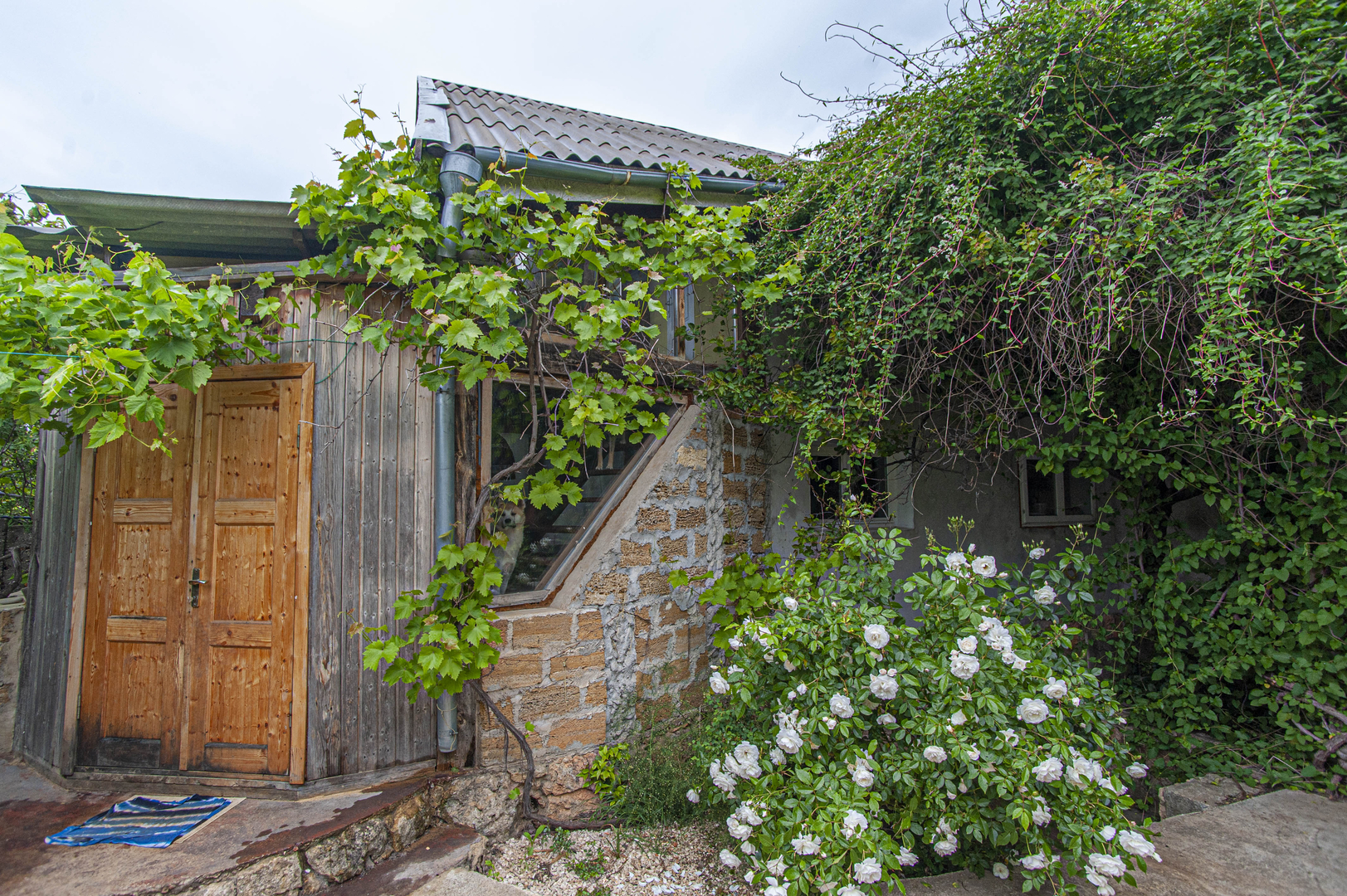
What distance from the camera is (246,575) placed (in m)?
2.99

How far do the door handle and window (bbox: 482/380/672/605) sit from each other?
4.76 feet

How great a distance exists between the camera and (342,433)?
3041 millimetres

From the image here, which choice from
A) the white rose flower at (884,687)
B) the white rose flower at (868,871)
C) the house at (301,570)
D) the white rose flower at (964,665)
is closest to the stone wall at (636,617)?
the house at (301,570)

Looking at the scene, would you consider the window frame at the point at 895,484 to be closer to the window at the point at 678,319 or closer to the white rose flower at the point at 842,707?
the window at the point at 678,319

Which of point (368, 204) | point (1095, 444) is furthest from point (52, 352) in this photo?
point (1095, 444)

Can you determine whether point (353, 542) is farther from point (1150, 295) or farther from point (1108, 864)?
point (1150, 295)

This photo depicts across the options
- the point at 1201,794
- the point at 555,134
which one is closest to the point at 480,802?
the point at 1201,794

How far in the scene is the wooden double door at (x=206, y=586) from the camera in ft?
9.59

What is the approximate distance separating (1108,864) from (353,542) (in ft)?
10.9

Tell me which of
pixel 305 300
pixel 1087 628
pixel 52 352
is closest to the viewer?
pixel 52 352

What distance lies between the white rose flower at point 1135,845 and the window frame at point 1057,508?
381cm

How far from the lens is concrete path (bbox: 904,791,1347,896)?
2.02m

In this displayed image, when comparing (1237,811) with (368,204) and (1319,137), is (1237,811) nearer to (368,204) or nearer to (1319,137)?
(1319,137)

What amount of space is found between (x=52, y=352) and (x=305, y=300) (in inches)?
39.5
